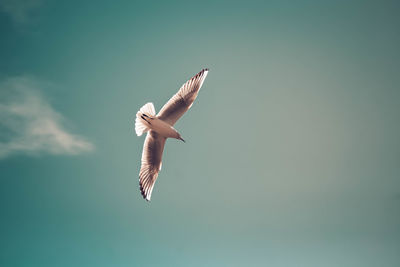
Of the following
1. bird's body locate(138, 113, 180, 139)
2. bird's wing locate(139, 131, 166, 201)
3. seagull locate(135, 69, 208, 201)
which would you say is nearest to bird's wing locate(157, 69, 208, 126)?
seagull locate(135, 69, 208, 201)

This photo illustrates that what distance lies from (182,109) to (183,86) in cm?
68

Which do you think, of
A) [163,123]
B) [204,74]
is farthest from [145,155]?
[204,74]

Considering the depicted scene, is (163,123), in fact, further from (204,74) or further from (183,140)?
(204,74)

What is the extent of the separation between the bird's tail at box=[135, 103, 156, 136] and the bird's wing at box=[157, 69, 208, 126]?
0.27 metres

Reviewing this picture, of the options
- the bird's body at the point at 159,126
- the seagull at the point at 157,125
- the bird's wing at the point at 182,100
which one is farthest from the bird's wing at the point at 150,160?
the bird's wing at the point at 182,100

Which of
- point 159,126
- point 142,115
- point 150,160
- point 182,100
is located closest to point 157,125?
point 159,126

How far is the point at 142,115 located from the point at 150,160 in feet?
5.03

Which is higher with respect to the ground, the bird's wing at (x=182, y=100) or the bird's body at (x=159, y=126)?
the bird's wing at (x=182, y=100)

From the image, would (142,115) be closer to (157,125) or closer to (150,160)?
(157,125)

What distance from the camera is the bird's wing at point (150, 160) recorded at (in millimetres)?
9445

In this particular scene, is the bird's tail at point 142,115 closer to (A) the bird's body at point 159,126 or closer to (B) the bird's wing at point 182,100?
(A) the bird's body at point 159,126

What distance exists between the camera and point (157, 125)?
904cm

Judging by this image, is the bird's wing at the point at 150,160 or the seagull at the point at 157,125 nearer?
the seagull at the point at 157,125

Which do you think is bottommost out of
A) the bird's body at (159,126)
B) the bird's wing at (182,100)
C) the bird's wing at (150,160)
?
the bird's wing at (150,160)
